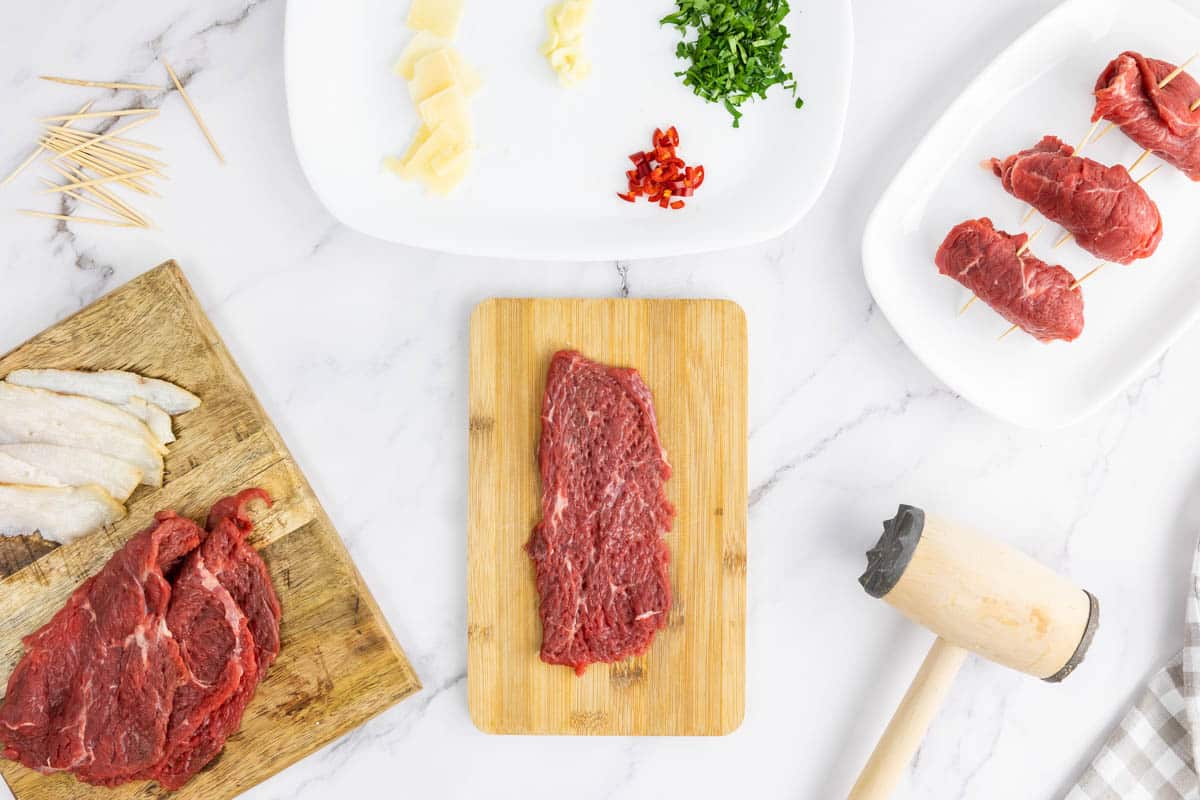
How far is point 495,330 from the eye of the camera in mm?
2445

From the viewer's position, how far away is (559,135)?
8.01ft

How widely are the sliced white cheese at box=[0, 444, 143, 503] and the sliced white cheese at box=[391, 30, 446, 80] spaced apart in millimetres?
1323

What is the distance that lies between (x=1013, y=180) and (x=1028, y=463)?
82cm

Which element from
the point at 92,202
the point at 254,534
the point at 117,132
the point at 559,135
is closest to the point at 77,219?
the point at 92,202

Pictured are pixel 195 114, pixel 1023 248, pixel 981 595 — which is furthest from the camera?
pixel 195 114

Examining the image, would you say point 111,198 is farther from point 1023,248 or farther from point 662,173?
point 1023,248

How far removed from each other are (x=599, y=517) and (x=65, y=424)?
147cm

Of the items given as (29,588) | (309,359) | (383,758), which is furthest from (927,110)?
(29,588)

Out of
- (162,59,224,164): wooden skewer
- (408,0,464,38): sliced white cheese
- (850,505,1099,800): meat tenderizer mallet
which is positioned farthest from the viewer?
(162,59,224,164): wooden skewer

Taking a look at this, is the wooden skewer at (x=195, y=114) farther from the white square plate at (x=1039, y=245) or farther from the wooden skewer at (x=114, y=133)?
the white square plate at (x=1039, y=245)

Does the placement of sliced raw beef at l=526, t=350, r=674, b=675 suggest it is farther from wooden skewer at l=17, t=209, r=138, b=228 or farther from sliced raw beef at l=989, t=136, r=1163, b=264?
wooden skewer at l=17, t=209, r=138, b=228

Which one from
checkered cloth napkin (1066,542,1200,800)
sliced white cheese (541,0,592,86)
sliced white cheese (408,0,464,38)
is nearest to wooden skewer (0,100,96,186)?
sliced white cheese (408,0,464,38)

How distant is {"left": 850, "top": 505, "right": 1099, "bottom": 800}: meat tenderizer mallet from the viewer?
7.41 feet

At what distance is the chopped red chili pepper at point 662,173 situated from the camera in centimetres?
240
